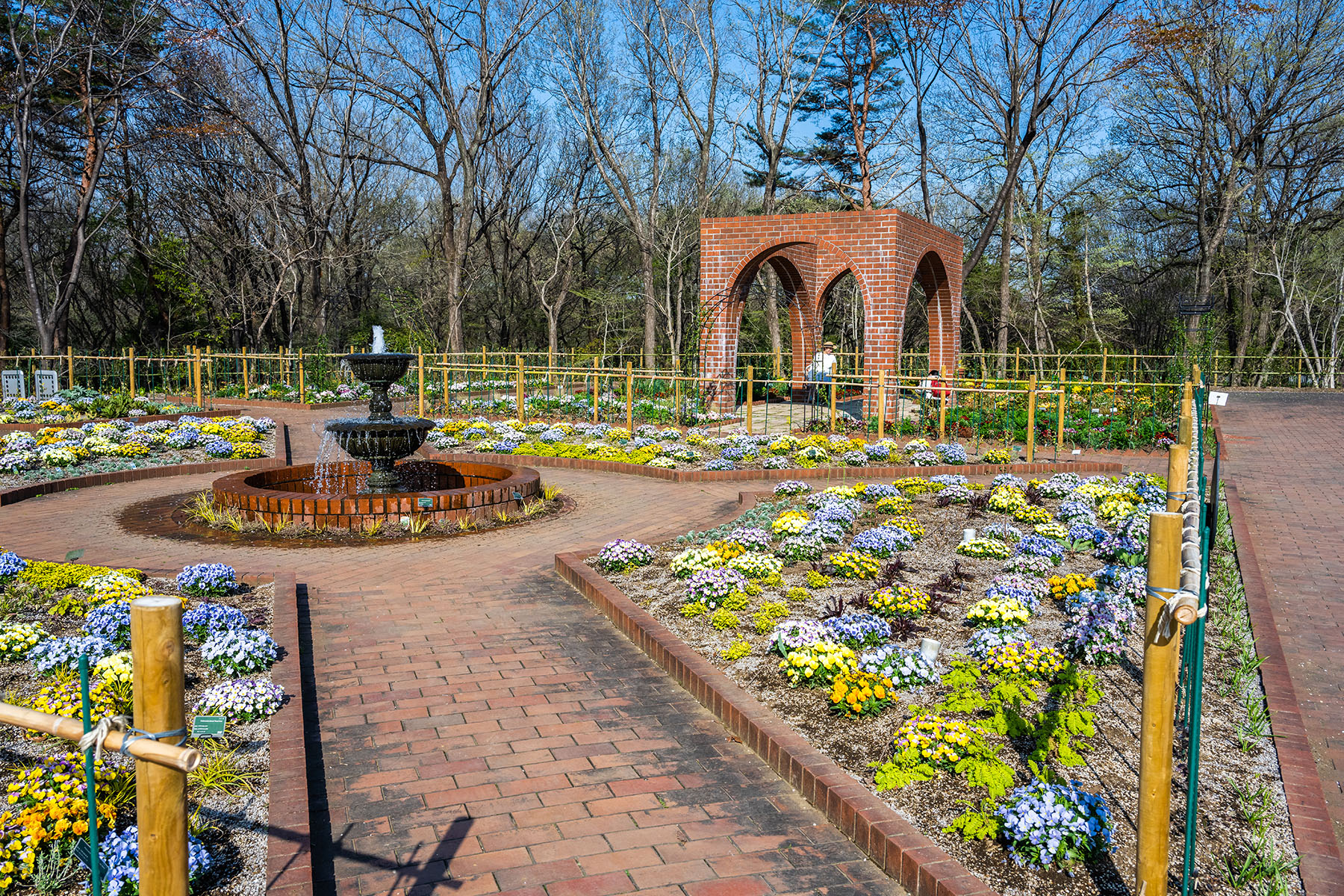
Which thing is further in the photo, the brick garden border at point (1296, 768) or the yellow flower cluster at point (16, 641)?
the yellow flower cluster at point (16, 641)

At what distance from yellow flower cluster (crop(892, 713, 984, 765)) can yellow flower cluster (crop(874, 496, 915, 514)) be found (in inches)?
182

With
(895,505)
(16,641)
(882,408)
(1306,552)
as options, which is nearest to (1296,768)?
(1306,552)

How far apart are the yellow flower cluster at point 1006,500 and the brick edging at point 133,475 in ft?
26.0

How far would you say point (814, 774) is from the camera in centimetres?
359

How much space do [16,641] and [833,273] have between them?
16577 millimetres

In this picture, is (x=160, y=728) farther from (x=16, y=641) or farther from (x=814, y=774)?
(x=16, y=641)

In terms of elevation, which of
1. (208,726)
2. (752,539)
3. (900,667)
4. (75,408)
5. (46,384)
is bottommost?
(900,667)

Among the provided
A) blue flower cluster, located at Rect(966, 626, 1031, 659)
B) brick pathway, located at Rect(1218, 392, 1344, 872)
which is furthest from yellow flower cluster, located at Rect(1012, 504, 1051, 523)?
blue flower cluster, located at Rect(966, 626, 1031, 659)

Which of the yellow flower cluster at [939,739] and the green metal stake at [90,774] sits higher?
the green metal stake at [90,774]

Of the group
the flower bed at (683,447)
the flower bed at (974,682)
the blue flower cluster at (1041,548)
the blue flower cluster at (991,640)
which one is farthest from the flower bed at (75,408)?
the blue flower cluster at (991,640)

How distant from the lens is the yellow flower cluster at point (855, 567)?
6.29m

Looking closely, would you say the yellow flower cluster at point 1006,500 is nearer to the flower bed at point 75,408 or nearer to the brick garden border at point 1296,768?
the brick garden border at point 1296,768

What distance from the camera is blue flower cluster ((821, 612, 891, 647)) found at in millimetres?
4898

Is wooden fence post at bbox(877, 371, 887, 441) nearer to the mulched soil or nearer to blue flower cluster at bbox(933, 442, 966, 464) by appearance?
blue flower cluster at bbox(933, 442, 966, 464)
